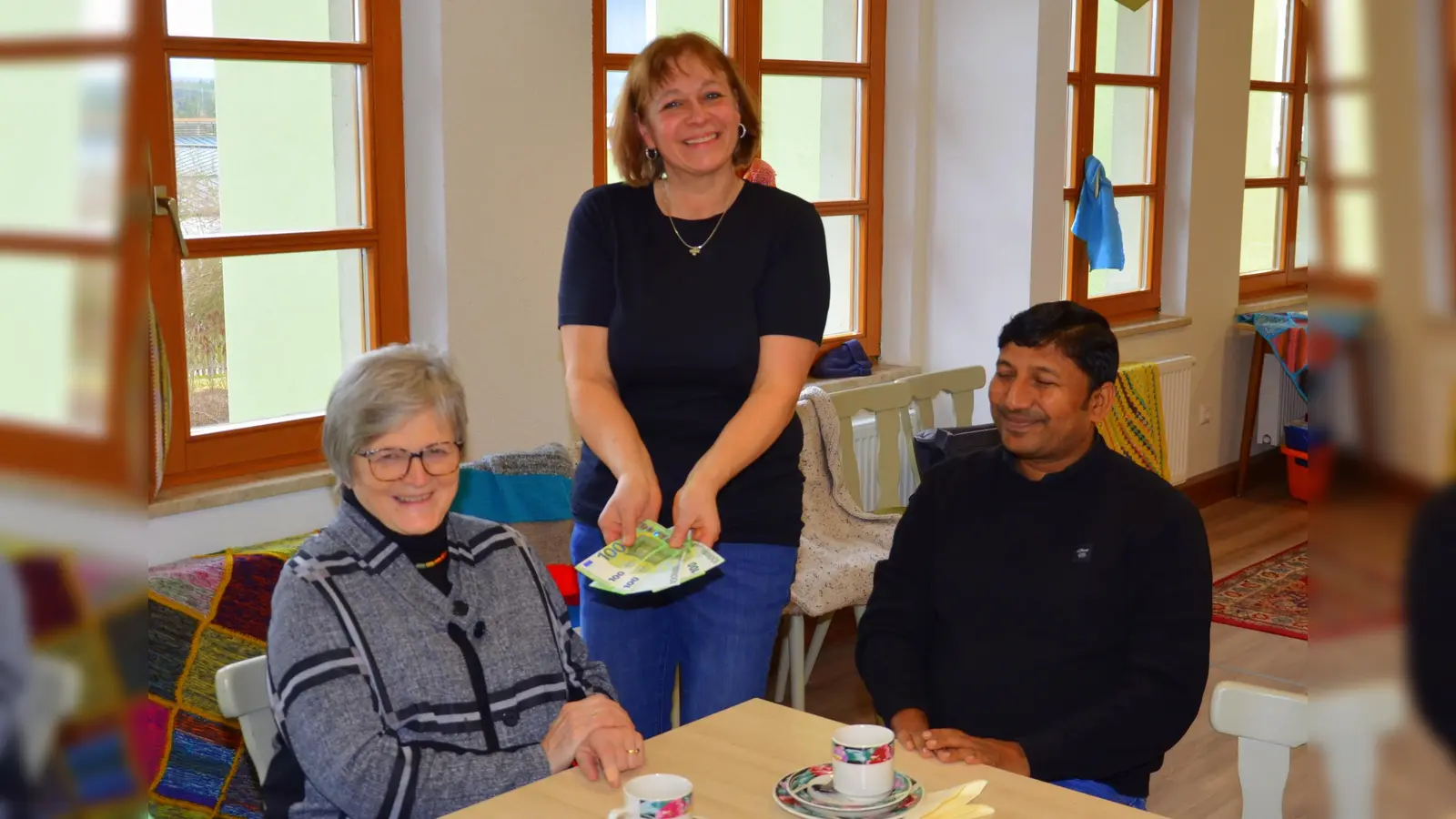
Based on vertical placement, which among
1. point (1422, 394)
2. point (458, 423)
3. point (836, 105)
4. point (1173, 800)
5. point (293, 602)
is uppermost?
point (836, 105)

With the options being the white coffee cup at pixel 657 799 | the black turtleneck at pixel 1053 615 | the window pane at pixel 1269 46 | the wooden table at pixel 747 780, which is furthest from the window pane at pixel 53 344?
the window pane at pixel 1269 46

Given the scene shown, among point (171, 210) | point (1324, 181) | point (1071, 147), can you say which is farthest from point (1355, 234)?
point (1071, 147)

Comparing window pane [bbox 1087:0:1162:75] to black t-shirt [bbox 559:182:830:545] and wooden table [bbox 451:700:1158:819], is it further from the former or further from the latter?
wooden table [bbox 451:700:1158:819]

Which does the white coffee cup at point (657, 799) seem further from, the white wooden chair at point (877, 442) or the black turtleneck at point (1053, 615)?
the white wooden chair at point (877, 442)

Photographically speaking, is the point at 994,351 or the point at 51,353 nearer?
the point at 51,353

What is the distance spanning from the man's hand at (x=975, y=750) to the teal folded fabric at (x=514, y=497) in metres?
1.50

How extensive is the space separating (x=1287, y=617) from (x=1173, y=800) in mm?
1749

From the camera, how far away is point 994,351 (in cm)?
517

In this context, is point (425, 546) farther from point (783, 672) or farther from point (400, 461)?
point (783, 672)

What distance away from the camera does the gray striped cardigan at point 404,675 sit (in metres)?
1.62

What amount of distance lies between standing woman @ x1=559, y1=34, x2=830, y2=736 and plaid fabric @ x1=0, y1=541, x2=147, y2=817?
1.94m

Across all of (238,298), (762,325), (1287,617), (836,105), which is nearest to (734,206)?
(762,325)

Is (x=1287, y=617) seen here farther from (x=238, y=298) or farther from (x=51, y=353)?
(x=51, y=353)

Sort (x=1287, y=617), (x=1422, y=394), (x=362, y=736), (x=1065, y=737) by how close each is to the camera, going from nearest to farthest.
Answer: (x=1422, y=394), (x=362, y=736), (x=1065, y=737), (x=1287, y=617)
